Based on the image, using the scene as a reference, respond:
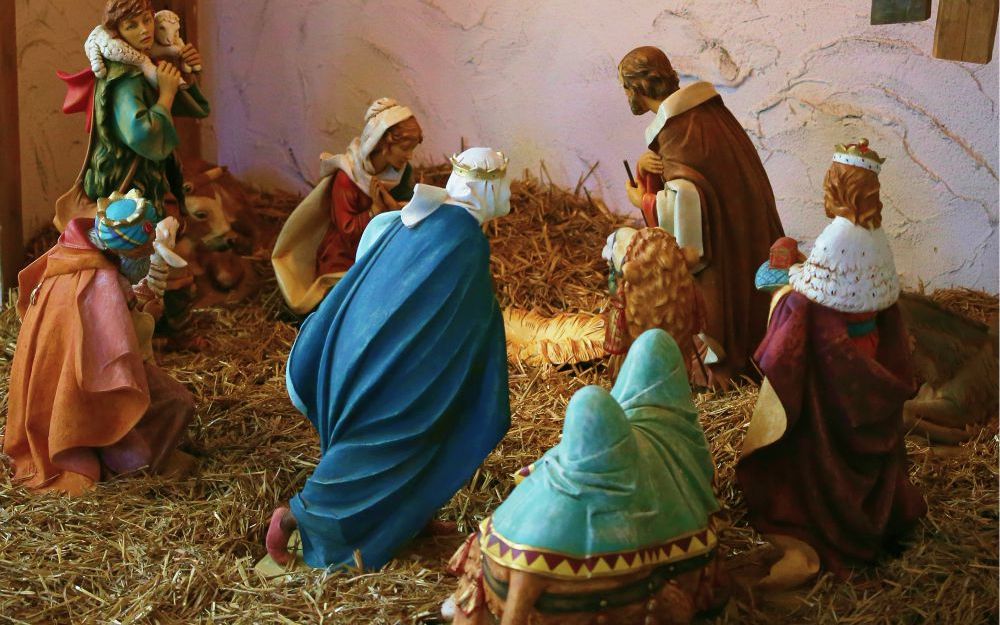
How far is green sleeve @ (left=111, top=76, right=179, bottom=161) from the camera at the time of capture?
5.58 m

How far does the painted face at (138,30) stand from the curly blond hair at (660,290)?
8.50 ft

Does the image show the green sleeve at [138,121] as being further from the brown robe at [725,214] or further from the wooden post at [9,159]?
the brown robe at [725,214]

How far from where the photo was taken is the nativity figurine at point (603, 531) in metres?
3.32

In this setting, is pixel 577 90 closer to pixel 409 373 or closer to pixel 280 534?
pixel 409 373

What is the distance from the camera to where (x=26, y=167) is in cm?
675

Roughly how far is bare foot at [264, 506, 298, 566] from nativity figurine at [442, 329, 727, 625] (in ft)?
2.59

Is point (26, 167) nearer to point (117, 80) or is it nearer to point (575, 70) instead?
point (117, 80)

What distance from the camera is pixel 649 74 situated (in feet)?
17.9

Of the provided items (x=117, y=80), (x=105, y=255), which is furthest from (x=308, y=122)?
(x=105, y=255)

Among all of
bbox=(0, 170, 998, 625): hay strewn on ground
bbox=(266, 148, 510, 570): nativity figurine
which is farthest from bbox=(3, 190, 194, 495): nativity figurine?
bbox=(266, 148, 510, 570): nativity figurine

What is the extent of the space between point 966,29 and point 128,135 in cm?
338

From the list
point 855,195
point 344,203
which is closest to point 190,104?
point 344,203

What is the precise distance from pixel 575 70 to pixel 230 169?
2.27 meters

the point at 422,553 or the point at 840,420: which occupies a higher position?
the point at 840,420
